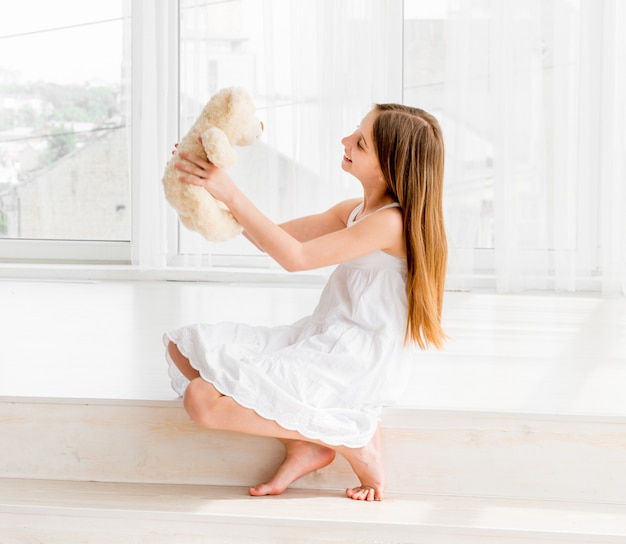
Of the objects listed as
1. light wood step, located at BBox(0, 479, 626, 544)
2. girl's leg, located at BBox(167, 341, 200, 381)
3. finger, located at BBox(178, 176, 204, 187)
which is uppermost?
finger, located at BBox(178, 176, 204, 187)

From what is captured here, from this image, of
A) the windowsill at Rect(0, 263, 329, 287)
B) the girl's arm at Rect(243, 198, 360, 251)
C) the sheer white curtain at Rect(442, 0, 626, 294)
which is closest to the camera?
the girl's arm at Rect(243, 198, 360, 251)

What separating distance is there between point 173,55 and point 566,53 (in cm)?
136

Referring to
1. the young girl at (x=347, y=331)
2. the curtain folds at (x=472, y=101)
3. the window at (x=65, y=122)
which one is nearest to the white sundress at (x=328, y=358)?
the young girl at (x=347, y=331)

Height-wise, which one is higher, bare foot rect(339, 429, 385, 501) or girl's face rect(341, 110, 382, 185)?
girl's face rect(341, 110, 382, 185)

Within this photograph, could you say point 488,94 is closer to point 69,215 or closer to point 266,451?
point 69,215

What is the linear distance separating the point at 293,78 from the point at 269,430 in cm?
196

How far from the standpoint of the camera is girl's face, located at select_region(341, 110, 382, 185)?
169 cm

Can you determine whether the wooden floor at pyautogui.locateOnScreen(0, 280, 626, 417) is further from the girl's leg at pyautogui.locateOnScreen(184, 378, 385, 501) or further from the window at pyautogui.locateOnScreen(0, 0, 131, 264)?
the window at pyautogui.locateOnScreen(0, 0, 131, 264)

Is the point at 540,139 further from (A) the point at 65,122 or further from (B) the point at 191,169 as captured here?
(B) the point at 191,169

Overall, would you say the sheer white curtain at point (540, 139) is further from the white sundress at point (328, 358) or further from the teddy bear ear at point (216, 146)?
the teddy bear ear at point (216, 146)

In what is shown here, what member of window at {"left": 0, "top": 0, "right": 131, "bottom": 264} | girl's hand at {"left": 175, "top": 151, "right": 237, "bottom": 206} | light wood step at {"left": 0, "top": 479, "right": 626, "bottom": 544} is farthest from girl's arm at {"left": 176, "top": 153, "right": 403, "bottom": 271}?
window at {"left": 0, "top": 0, "right": 131, "bottom": 264}

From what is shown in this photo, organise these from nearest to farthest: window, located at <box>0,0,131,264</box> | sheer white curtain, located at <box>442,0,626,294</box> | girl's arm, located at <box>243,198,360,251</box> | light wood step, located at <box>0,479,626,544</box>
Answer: light wood step, located at <box>0,479,626,544</box> → girl's arm, located at <box>243,198,360,251</box> → sheer white curtain, located at <box>442,0,626,294</box> → window, located at <box>0,0,131,264</box>

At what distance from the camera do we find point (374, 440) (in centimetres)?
160

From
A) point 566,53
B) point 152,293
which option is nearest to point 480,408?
point 152,293
